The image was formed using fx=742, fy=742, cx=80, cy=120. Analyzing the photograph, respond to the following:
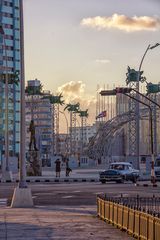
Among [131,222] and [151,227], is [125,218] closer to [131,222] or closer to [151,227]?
[131,222]

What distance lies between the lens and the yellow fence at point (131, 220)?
1495 centimetres

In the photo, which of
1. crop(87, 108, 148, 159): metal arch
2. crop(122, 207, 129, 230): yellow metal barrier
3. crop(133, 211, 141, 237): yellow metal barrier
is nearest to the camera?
crop(133, 211, 141, 237): yellow metal barrier

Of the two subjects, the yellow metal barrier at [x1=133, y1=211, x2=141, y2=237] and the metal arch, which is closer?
the yellow metal barrier at [x1=133, y1=211, x2=141, y2=237]

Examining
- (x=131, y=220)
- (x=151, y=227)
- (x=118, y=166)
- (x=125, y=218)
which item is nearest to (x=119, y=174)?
(x=118, y=166)

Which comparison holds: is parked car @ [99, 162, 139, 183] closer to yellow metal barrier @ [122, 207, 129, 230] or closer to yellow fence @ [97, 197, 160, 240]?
yellow fence @ [97, 197, 160, 240]

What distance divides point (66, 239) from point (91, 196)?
64.0 ft

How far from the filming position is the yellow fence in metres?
15.0

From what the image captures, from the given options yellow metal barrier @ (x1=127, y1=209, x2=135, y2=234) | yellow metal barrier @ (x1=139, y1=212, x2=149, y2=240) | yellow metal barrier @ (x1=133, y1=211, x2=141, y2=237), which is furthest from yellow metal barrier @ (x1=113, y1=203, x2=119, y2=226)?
yellow metal barrier @ (x1=139, y1=212, x2=149, y2=240)

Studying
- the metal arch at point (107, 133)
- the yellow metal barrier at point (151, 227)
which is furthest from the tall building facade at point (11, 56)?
the yellow metal barrier at point (151, 227)

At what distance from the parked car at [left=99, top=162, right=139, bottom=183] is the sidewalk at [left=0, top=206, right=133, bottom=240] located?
28.2 meters

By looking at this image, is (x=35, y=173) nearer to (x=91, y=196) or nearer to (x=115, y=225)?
(x=91, y=196)

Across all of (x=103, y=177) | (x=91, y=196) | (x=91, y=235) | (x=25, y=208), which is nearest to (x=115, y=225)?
(x=91, y=235)

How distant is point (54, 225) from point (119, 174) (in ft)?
115

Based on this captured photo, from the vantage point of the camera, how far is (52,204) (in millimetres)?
30234
